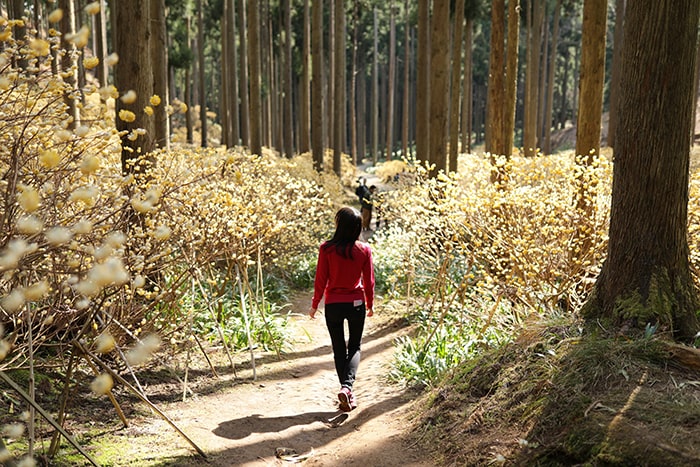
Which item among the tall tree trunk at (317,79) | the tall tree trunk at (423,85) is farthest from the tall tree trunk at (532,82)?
the tall tree trunk at (423,85)

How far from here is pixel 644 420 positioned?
9.35 feet

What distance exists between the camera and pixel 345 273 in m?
4.88

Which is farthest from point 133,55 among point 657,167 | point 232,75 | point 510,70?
point 232,75

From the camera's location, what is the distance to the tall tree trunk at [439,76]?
10.6 m

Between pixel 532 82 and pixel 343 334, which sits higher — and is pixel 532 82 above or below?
above

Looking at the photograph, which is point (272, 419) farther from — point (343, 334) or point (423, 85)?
point (423, 85)

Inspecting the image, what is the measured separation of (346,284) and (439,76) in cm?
689

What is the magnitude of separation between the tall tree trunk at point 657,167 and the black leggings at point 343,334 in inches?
81.5

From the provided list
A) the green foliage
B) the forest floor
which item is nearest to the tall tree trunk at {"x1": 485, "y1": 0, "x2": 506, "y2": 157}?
the green foliage

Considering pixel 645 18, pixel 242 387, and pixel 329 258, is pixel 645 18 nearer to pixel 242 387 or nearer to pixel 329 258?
pixel 329 258

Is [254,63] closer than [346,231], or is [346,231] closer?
[346,231]

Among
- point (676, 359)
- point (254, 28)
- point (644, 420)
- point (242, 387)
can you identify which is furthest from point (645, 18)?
point (254, 28)

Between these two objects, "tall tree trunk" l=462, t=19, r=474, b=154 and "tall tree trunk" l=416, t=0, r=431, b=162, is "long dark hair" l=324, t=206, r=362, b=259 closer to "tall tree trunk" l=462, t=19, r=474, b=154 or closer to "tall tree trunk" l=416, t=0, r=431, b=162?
"tall tree trunk" l=416, t=0, r=431, b=162

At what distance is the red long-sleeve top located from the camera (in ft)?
16.0
